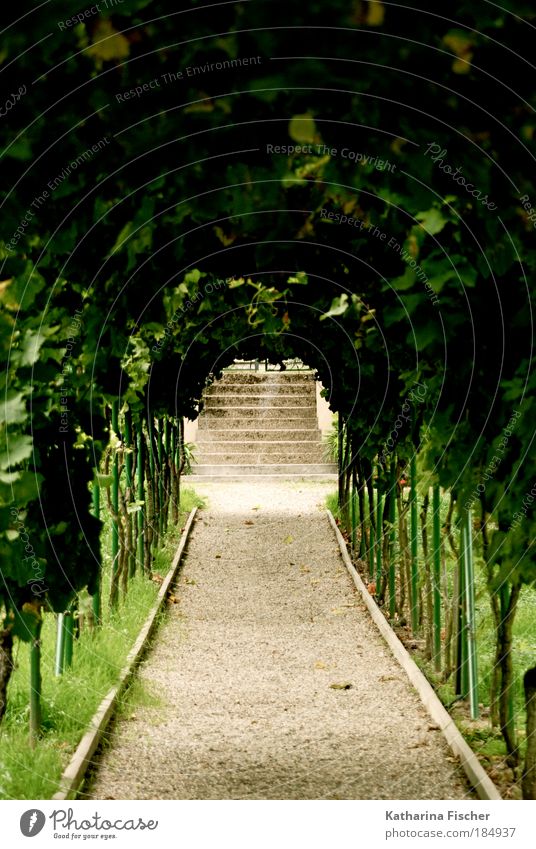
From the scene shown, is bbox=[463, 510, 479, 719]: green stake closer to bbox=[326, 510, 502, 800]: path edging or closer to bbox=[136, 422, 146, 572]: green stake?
bbox=[326, 510, 502, 800]: path edging

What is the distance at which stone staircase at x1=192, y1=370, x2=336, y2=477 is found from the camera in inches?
937

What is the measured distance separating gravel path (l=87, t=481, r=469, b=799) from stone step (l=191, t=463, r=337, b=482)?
1108 centimetres

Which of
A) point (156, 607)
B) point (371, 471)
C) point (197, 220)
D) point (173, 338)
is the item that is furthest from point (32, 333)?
point (371, 471)

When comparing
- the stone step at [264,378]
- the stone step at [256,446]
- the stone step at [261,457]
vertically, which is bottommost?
the stone step at [261,457]

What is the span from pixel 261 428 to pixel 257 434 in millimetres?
290

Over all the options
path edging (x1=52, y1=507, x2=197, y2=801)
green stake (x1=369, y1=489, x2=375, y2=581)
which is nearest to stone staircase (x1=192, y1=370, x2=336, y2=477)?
green stake (x1=369, y1=489, x2=375, y2=581)

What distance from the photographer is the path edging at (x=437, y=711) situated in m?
4.84

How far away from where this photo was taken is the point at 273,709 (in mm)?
6707

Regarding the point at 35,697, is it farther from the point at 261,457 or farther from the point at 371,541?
the point at 261,457

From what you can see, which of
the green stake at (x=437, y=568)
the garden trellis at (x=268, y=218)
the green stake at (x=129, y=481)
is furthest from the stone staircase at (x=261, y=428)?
the garden trellis at (x=268, y=218)

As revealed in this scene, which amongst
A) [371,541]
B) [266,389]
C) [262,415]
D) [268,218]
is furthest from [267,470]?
[268,218]

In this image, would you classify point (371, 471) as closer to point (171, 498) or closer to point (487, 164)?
point (171, 498)

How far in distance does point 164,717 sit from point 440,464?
2400 millimetres

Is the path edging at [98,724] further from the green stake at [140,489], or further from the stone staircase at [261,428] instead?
the stone staircase at [261,428]
